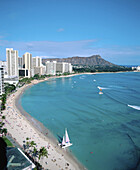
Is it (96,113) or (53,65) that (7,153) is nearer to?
(96,113)

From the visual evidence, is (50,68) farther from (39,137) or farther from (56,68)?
(39,137)

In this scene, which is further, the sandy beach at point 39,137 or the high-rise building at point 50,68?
the high-rise building at point 50,68

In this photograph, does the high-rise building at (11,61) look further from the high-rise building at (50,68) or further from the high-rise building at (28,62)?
the high-rise building at (50,68)

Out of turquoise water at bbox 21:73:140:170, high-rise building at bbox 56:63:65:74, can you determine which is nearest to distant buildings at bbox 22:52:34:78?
high-rise building at bbox 56:63:65:74

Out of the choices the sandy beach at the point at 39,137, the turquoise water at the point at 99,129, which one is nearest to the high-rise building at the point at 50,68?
the turquoise water at the point at 99,129

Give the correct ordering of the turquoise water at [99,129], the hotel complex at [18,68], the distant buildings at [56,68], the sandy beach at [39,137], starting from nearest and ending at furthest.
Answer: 1. the sandy beach at [39,137]
2. the turquoise water at [99,129]
3. the hotel complex at [18,68]
4. the distant buildings at [56,68]

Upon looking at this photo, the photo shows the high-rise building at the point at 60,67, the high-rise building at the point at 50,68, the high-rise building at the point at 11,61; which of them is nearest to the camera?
the high-rise building at the point at 11,61

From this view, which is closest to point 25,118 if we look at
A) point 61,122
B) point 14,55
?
point 61,122
